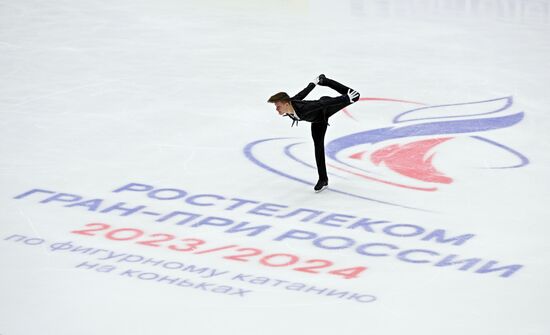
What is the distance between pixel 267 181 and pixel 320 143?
0.74 metres

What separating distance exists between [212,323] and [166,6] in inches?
491

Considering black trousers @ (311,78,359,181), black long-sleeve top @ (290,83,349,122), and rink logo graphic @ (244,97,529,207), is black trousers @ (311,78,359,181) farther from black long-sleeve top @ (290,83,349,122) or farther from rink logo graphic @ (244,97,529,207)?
rink logo graphic @ (244,97,529,207)

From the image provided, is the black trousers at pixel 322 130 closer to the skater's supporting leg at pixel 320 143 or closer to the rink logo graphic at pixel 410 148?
the skater's supporting leg at pixel 320 143

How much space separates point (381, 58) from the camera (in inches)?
608

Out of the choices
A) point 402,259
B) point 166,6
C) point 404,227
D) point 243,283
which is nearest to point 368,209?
point 404,227

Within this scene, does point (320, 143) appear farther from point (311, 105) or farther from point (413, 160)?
point (413, 160)

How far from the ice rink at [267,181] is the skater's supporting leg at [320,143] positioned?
19cm

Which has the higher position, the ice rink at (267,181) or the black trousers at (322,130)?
the black trousers at (322,130)

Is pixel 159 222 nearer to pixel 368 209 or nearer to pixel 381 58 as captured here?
pixel 368 209

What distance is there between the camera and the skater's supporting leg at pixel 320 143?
9938 millimetres

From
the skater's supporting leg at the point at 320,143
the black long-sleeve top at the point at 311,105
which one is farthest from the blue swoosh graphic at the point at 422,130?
the black long-sleeve top at the point at 311,105

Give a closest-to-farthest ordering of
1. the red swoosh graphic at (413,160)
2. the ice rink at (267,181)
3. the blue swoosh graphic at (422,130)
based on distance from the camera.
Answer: the ice rink at (267,181) → the red swoosh graphic at (413,160) → the blue swoosh graphic at (422,130)

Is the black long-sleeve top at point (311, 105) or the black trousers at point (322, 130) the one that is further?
the black trousers at point (322, 130)

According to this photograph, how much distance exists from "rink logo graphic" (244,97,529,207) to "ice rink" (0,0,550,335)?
0.03 metres
